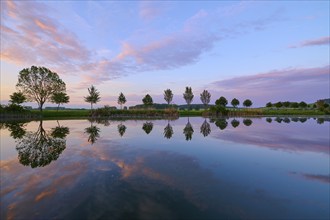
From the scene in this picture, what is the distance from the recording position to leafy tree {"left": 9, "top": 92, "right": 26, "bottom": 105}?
62431 mm

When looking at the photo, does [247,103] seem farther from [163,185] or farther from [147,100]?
[163,185]

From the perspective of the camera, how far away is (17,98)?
2483 inches

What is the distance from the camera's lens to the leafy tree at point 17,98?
6243 centimetres

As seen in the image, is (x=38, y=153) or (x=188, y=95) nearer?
(x=38, y=153)

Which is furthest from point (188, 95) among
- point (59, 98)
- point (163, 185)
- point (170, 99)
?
point (163, 185)

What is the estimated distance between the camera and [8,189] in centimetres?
841

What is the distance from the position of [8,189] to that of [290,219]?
1039cm

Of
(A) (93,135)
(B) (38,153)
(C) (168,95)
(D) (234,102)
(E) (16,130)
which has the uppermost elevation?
(C) (168,95)

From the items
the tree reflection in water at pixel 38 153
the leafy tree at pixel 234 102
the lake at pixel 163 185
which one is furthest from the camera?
the leafy tree at pixel 234 102

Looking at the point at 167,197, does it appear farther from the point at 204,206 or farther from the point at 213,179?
the point at 213,179

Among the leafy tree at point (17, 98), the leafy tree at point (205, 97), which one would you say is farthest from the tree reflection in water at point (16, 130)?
the leafy tree at point (205, 97)

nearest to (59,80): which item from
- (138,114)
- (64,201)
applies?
(138,114)

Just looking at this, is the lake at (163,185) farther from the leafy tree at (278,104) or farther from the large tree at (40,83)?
the leafy tree at (278,104)

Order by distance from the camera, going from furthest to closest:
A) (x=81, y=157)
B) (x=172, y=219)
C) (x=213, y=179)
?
(x=81, y=157) < (x=213, y=179) < (x=172, y=219)
